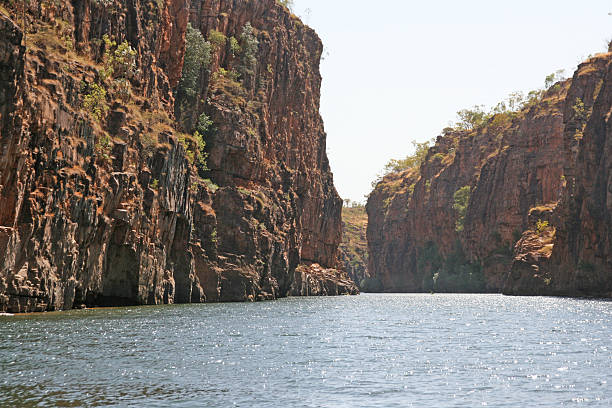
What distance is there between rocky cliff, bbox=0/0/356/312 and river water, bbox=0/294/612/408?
825 centimetres

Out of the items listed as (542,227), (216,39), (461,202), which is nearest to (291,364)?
(216,39)

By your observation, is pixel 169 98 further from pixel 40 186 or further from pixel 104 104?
pixel 40 186

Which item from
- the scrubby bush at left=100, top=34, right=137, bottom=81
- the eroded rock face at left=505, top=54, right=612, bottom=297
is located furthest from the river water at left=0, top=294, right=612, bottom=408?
the eroded rock face at left=505, top=54, right=612, bottom=297

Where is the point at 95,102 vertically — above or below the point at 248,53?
below

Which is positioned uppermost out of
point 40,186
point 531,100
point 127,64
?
point 531,100

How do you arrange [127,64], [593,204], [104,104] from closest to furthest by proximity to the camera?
1. [104,104]
2. [127,64]
3. [593,204]

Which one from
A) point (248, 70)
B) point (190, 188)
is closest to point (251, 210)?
point (190, 188)

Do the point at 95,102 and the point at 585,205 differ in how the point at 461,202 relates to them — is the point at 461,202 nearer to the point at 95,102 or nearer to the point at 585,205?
the point at 585,205

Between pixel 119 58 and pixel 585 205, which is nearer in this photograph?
pixel 119 58

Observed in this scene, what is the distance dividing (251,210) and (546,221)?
59.7 meters

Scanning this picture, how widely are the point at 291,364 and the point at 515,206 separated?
11986 cm

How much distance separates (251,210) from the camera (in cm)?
8662

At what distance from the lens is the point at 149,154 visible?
63562mm

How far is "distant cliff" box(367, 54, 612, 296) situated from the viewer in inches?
3772
